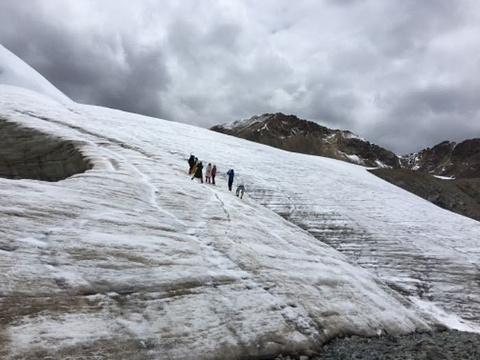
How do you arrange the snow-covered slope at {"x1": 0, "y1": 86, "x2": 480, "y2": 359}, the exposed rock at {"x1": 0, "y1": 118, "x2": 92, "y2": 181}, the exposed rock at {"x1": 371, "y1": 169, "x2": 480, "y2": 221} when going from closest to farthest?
the snow-covered slope at {"x1": 0, "y1": 86, "x2": 480, "y2": 359}, the exposed rock at {"x1": 0, "y1": 118, "x2": 92, "y2": 181}, the exposed rock at {"x1": 371, "y1": 169, "x2": 480, "y2": 221}

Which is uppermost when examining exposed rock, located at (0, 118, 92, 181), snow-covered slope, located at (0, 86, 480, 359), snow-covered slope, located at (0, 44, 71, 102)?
snow-covered slope, located at (0, 44, 71, 102)

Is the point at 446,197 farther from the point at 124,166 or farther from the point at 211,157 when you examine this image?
the point at 124,166

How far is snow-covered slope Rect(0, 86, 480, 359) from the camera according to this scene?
23.4 ft

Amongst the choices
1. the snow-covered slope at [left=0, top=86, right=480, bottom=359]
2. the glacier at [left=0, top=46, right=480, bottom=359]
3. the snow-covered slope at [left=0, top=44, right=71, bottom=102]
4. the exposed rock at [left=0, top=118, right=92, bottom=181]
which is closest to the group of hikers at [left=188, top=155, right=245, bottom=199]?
the glacier at [left=0, top=46, right=480, bottom=359]

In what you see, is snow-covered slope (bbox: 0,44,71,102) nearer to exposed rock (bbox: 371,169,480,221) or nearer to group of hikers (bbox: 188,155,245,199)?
group of hikers (bbox: 188,155,245,199)

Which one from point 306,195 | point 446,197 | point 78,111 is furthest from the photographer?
point 446,197

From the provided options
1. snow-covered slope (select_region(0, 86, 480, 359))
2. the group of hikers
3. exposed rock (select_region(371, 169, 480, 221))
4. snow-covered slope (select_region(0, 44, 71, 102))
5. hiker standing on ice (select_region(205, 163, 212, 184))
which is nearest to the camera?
snow-covered slope (select_region(0, 86, 480, 359))

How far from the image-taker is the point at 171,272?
31.2ft

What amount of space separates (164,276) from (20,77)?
54.8 m

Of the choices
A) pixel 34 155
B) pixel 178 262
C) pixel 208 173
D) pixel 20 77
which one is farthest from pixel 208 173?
pixel 20 77

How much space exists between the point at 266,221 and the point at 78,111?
87.2ft

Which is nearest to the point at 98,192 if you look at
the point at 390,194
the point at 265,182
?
the point at 265,182

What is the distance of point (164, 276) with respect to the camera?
9.22 m

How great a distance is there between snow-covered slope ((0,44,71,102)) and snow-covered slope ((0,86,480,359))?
102 feet
